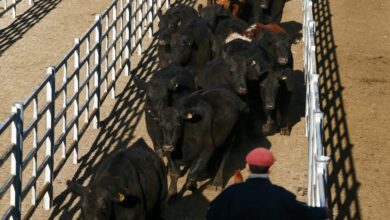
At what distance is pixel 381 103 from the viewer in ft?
58.2

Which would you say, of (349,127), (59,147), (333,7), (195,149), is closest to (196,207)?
(195,149)

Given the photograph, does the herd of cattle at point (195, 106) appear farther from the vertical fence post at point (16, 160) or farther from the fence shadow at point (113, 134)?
the vertical fence post at point (16, 160)

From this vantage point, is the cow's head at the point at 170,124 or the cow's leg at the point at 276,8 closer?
the cow's head at the point at 170,124

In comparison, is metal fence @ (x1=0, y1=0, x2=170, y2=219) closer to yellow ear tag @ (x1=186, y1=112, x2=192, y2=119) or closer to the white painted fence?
yellow ear tag @ (x1=186, y1=112, x2=192, y2=119)

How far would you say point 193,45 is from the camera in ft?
57.5

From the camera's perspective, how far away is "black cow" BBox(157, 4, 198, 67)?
1772cm

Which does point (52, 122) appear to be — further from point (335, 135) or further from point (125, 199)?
point (335, 135)

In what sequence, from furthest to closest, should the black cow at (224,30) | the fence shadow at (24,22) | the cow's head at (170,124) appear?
the fence shadow at (24,22) < the black cow at (224,30) < the cow's head at (170,124)

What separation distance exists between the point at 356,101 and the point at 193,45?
9.69ft

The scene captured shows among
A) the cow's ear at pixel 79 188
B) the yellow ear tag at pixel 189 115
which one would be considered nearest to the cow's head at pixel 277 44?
the yellow ear tag at pixel 189 115

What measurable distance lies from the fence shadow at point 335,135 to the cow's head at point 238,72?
1592 mm

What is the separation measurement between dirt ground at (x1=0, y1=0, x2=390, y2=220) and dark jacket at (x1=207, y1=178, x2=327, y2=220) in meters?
4.84

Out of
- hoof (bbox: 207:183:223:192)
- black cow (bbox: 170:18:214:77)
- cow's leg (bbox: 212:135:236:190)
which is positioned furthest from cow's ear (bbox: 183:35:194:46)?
hoof (bbox: 207:183:223:192)

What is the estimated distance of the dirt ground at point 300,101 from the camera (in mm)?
13797
